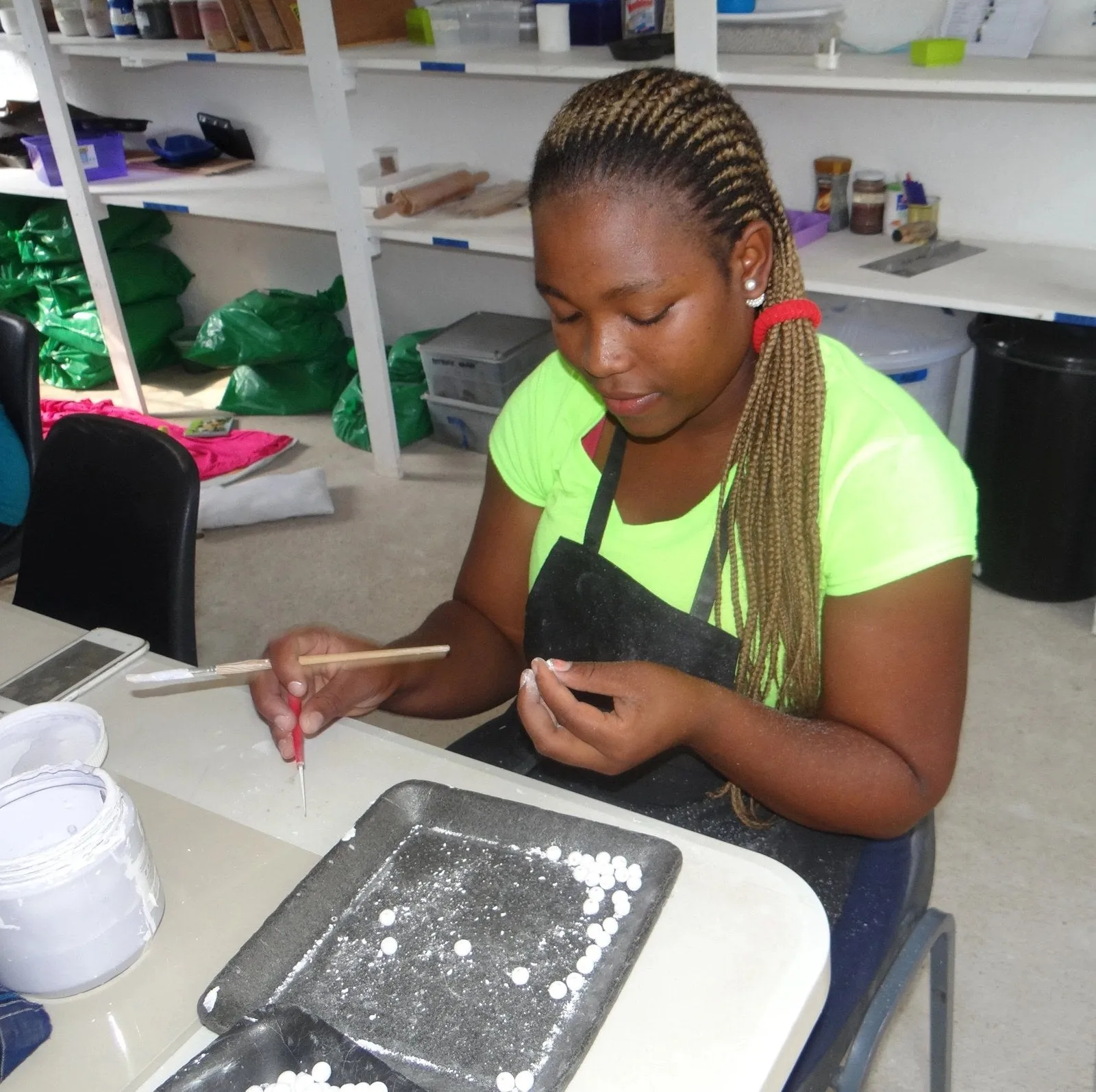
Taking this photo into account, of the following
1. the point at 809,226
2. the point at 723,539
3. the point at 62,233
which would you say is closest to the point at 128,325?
the point at 62,233

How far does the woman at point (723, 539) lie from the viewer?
34.6 inches

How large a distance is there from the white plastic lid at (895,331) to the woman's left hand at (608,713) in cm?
164

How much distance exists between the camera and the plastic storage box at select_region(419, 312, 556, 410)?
3.10 m

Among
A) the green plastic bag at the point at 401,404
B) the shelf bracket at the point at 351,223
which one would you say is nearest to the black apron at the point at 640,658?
the shelf bracket at the point at 351,223

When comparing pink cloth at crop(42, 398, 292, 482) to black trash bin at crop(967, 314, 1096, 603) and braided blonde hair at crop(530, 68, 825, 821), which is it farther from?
braided blonde hair at crop(530, 68, 825, 821)

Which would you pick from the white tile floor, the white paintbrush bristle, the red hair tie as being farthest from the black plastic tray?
the white tile floor

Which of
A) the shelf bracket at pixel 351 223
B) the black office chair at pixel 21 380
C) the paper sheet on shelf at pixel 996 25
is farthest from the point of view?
the shelf bracket at pixel 351 223

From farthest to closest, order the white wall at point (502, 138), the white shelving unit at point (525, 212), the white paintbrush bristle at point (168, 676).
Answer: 1. the white wall at point (502, 138)
2. the white shelving unit at point (525, 212)
3. the white paintbrush bristle at point (168, 676)

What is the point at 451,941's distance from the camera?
77 centimetres

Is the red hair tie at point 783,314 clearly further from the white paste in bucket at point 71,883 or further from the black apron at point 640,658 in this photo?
the white paste in bucket at point 71,883

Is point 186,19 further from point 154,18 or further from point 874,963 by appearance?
point 874,963

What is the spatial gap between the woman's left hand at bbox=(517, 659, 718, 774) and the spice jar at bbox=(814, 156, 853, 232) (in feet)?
6.56

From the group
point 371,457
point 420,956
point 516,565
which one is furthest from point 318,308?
point 420,956

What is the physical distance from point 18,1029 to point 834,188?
7.95 ft
